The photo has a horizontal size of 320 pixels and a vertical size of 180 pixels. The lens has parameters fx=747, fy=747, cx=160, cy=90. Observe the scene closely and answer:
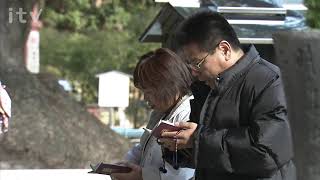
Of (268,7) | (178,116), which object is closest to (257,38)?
(268,7)

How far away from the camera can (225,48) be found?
112 inches

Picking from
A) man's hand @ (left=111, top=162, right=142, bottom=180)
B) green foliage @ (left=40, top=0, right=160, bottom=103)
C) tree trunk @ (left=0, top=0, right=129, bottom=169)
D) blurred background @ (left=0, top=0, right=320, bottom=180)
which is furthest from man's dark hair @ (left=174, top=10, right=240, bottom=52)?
green foliage @ (left=40, top=0, right=160, bottom=103)

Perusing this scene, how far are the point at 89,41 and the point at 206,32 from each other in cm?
2550

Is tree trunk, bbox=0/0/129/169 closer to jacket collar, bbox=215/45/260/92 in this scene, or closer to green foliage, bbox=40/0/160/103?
jacket collar, bbox=215/45/260/92

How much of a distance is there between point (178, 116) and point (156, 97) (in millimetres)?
132

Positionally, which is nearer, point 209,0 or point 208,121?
point 208,121

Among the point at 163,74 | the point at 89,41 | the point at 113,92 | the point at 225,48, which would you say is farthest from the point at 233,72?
the point at 89,41

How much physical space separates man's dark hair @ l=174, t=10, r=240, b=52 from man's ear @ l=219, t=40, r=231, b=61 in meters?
0.01

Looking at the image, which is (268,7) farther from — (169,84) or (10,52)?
(10,52)

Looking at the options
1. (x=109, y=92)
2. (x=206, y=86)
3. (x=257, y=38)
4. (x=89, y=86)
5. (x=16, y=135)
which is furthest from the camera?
(x=89, y=86)

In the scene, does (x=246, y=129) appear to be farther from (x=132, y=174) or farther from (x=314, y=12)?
(x=314, y=12)

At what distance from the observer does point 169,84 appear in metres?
3.35

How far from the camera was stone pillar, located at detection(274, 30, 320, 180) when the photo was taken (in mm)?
2852

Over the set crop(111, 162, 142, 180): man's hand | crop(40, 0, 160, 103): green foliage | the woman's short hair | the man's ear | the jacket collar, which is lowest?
crop(40, 0, 160, 103): green foliage
